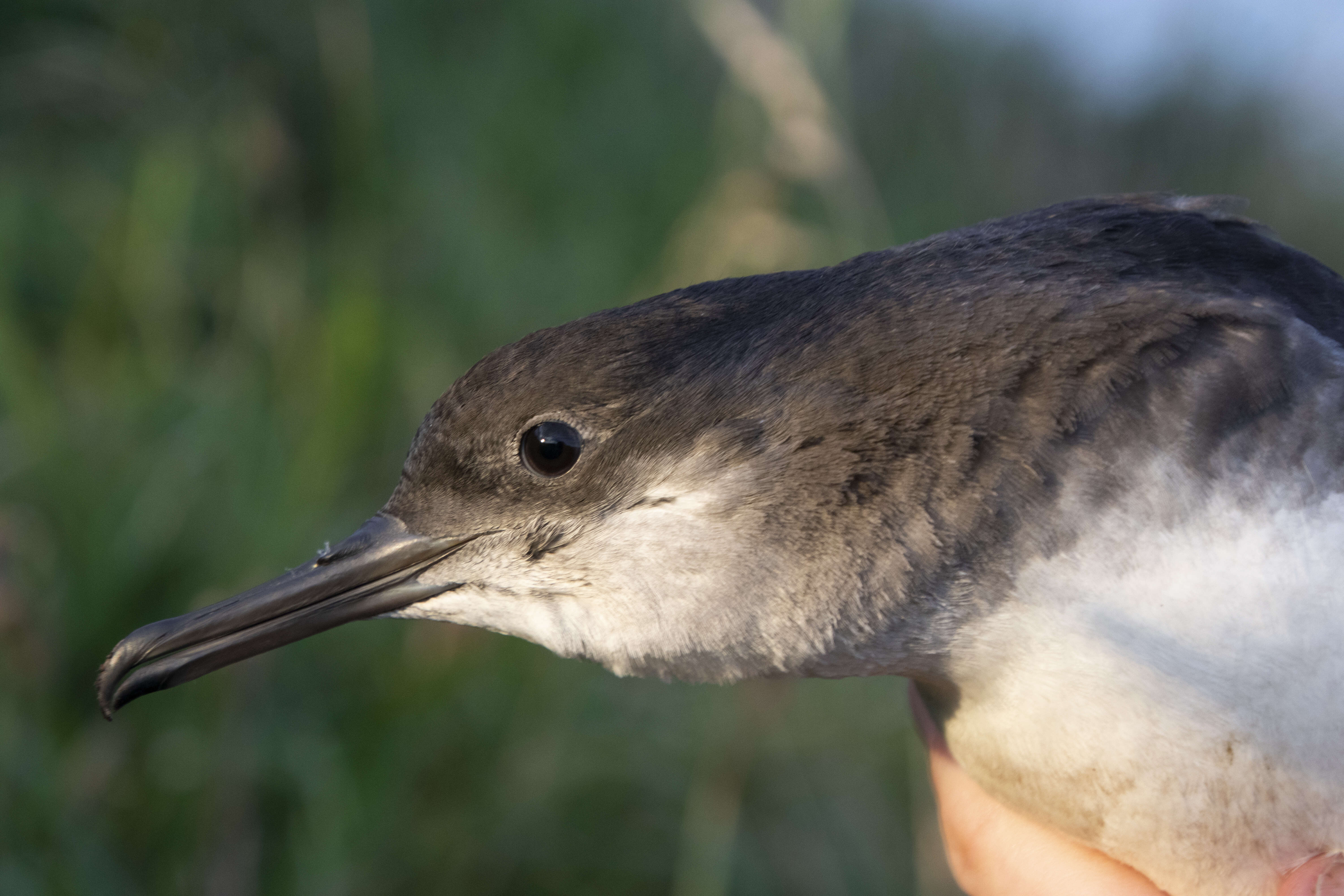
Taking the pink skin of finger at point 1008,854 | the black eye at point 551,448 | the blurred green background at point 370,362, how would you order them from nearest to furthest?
the black eye at point 551,448
the pink skin of finger at point 1008,854
the blurred green background at point 370,362

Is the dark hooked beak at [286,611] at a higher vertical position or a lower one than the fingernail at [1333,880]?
higher

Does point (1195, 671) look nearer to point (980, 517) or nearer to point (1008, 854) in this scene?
point (980, 517)

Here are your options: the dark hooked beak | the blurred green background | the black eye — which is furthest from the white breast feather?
the blurred green background

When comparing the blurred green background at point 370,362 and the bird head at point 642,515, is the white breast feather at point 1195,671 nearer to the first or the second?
the bird head at point 642,515

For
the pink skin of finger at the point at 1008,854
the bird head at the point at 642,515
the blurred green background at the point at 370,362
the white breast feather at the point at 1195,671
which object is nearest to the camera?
the white breast feather at the point at 1195,671

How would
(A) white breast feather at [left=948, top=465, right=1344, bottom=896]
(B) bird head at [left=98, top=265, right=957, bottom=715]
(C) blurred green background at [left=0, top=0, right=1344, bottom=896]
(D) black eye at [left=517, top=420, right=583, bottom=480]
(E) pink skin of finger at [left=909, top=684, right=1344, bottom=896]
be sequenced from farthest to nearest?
1. (C) blurred green background at [left=0, top=0, right=1344, bottom=896]
2. (E) pink skin of finger at [left=909, top=684, right=1344, bottom=896]
3. (D) black eye at [left=517, top=420, right=583, bottom=480]
4. (B) bird head at [left=98, top=265, right=957, bottom=715]
5. (A) white breast feather at [left=948, top=465, right=1344, bottom=896]

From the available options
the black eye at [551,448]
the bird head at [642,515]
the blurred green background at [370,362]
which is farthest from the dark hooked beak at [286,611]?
the blurred green background at [370,362]

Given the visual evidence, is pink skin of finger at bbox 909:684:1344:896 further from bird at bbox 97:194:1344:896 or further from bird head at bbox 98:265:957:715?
bird head at bbox 98:265:957:715

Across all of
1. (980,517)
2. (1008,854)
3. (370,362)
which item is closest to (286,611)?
(980,517)
